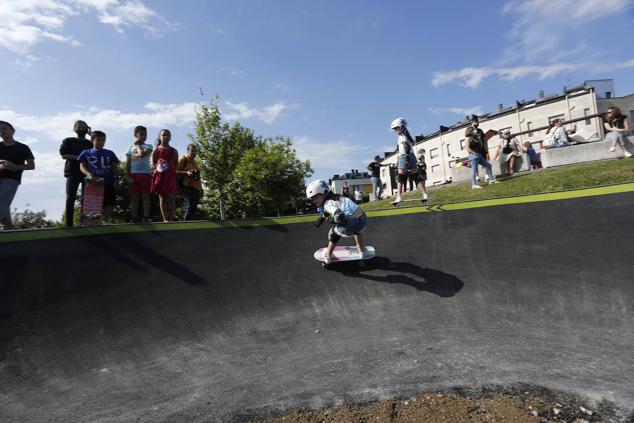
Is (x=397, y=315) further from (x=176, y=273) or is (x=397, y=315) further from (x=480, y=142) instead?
(x=480, y=142)

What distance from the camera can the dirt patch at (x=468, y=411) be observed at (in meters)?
3.31

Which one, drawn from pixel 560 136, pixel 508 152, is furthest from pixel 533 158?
pixel 508 152

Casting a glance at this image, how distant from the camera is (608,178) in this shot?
9.76 metres

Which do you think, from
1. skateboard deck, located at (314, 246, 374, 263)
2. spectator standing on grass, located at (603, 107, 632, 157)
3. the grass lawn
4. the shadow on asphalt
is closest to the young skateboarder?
skateboard deck, located at (314, 246, 374, 263)

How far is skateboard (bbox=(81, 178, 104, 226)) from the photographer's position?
268 inches

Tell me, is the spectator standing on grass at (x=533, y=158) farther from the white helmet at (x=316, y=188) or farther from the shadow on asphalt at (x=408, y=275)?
the white helmet at (x=316, y=188)

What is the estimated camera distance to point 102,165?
6.91m

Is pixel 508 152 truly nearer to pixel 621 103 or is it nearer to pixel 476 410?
pixel 476 410

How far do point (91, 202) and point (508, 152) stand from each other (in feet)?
42.6

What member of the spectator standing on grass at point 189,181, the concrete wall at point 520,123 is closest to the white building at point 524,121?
the concrete wall at point 520,123

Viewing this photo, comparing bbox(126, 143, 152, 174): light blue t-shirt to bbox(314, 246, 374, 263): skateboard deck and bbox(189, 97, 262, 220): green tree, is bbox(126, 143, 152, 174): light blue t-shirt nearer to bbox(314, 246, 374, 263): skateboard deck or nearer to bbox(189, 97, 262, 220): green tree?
bbox(314, 246, 374, 263): skateboard deck

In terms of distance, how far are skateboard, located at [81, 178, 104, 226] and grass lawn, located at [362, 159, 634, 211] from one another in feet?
29.1

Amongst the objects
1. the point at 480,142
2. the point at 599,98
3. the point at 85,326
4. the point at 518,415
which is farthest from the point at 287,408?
the point at 599,98

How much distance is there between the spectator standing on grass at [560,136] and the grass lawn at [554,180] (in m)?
1.19
